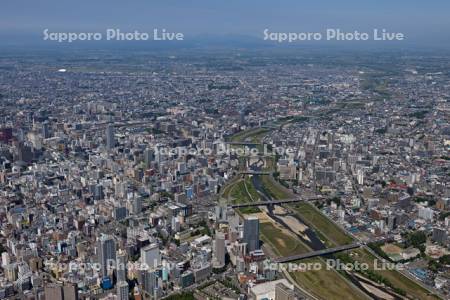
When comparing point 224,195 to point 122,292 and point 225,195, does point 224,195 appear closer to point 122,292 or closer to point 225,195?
point 225,195

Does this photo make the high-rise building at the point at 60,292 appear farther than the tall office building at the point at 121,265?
No

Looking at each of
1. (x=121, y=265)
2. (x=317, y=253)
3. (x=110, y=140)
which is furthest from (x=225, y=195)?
(x=110, y=140)

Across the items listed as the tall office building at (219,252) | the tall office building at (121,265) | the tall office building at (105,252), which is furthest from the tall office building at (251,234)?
the tall office building at (105,252)

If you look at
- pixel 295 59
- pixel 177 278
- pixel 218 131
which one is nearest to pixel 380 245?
pixel 177 278

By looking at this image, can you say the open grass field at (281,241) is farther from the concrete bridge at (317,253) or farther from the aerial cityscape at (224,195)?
the concrete bridge at (317,253)

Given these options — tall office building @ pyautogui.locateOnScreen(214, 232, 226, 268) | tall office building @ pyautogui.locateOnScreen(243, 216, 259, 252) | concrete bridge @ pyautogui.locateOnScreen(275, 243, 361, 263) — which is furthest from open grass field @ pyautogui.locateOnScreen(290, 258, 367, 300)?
tall office building @ pyautogui.locateOnScreen(214, 232, 226, 268)

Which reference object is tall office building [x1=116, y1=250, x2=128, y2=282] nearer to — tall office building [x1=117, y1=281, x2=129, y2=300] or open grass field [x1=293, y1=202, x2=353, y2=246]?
tall office building [x1=117, y1=281, x2=129, y2=300]
